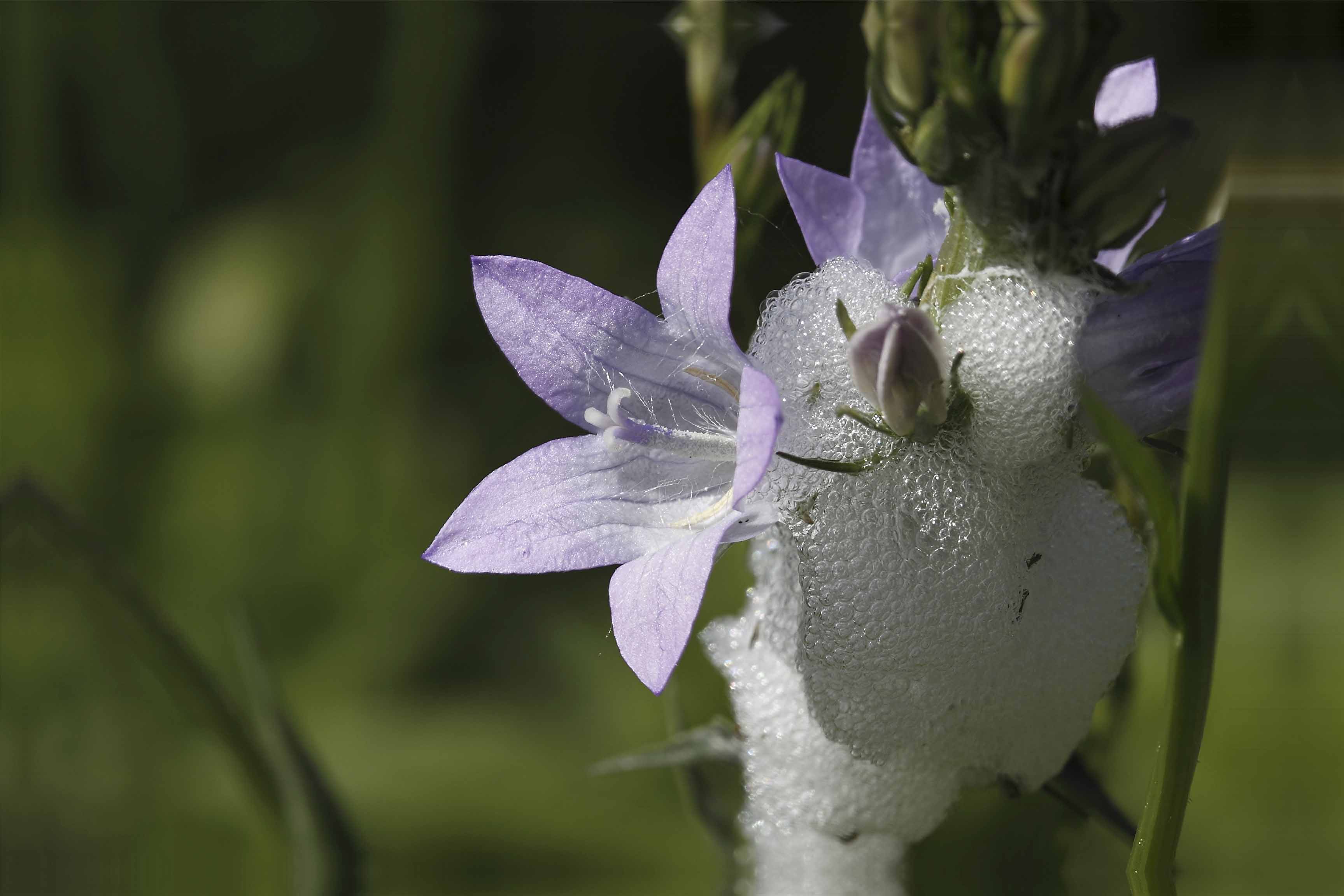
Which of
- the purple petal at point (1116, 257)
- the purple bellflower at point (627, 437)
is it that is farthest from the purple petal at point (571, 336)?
the purple petal at point (1116, 257)

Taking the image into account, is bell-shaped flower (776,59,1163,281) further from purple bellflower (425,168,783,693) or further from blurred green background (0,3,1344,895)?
blurred green background (0,3,1344,895)

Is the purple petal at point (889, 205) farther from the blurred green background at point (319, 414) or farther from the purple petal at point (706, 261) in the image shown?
the blurred green background at point (319, 414)

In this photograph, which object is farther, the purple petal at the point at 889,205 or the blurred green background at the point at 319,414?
the blurred green background at the point at 319,414

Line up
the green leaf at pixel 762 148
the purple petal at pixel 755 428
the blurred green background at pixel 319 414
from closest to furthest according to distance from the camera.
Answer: the purple petal at pixel 755 428
the green leaf at pixel 762 148
the blurred green background at pixel 319 414

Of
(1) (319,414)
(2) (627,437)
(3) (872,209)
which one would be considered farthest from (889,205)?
(1) (319,414)

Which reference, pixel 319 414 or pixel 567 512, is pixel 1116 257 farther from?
pixel 319 414

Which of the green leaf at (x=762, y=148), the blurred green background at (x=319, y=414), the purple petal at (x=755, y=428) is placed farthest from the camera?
the blurred green background at (x=319, y=414)

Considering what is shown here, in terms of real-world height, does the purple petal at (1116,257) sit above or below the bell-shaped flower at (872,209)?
below

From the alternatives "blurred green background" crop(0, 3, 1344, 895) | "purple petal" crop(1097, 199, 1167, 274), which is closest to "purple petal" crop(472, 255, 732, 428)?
A: "purple petal" crop(1097, 199, 1167, 274)
